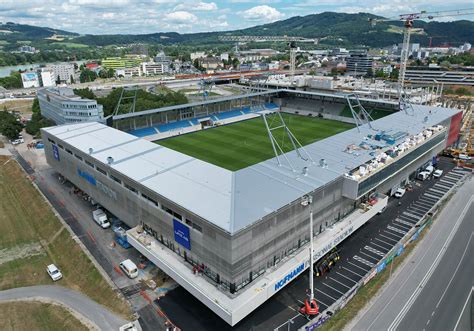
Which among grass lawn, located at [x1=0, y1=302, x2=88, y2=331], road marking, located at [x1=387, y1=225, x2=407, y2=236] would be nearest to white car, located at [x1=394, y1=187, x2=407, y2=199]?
road marking, located at [x1=387, y1=225, x2=407, y2=236]

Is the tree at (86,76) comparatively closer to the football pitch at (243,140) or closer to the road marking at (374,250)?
the football pitch at (243,140)

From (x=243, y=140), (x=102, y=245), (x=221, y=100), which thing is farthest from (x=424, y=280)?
(x=221, y=100)

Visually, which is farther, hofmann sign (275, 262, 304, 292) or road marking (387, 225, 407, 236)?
road marking (387, 225, 407, 236)

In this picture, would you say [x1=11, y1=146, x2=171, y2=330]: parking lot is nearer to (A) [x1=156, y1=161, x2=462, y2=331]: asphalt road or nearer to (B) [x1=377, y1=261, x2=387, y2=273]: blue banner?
(A) [x1=156, y1=161, x2=462, y2=331]: asphalt road

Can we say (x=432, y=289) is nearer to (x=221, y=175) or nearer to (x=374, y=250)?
(x=374, y=250)

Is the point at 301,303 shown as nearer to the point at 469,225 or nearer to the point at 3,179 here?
the point at 469,225

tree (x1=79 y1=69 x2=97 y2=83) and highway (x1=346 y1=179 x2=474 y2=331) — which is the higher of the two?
tree (x1=79 y1=69 x2=97 y2=83)
